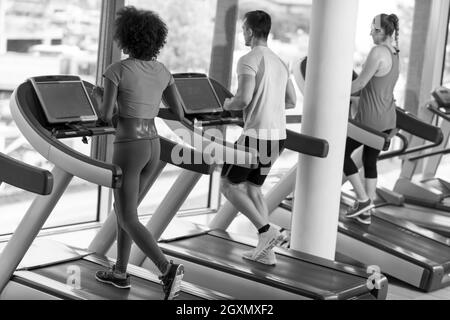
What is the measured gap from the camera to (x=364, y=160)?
19.3ft

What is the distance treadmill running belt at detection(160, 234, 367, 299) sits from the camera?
4547 mm

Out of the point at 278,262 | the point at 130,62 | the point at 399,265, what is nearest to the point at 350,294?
the point at 278,262

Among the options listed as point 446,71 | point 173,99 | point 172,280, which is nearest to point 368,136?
point 173,99

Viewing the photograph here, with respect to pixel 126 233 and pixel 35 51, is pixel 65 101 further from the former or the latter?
pixel 35 51

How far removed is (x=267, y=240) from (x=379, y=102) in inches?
56.7

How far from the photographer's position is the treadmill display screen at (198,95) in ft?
16.0

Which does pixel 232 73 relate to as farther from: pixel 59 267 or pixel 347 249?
pixel 59 267

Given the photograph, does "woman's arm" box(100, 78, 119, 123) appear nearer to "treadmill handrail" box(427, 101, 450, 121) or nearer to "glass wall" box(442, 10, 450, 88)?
"treadmill handrail" box(427, 101, 450, 121)

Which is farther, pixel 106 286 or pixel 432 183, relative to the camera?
pixel 432 183

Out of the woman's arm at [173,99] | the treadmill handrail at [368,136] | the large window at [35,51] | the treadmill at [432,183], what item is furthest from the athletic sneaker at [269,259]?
the treadmill at [432,183]

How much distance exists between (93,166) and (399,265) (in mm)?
2389

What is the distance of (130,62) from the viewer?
3.94 m

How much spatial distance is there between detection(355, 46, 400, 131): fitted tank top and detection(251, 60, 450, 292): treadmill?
0.29m

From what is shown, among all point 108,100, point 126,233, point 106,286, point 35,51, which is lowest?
point 106,286
